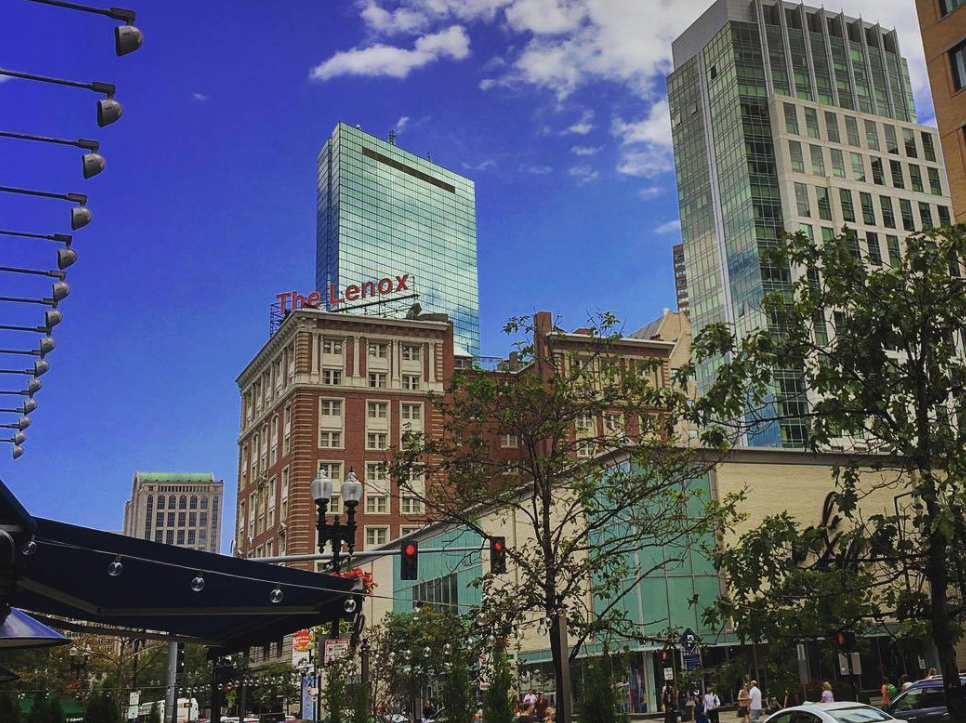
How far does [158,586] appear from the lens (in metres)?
13.2

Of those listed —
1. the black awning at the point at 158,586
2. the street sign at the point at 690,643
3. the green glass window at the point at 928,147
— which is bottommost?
the street sign at the point at 690,643

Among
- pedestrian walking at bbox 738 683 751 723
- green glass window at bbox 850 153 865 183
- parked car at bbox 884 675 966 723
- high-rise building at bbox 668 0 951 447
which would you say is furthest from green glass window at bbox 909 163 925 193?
parked car at bbox 884 675 966 723

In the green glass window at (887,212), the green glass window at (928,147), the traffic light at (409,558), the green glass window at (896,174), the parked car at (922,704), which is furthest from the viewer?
the green glass window at (928,147)

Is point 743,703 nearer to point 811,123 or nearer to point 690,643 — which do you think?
point 690,643

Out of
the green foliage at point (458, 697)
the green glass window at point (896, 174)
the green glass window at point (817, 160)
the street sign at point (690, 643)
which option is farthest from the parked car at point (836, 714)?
the green glass window at point (896, 174)

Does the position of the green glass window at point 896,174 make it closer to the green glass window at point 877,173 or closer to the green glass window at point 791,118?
the green glass window at point 877,173

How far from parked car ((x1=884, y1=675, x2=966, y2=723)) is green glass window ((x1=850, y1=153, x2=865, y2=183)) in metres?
87.7

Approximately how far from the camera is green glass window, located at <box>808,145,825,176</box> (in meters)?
102

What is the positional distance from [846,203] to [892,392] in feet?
317

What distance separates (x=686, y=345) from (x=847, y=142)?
28.6 m

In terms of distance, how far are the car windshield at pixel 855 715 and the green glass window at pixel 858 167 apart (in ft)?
304

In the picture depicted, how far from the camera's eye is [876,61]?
11194cm

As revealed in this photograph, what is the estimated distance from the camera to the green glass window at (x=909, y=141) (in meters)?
107

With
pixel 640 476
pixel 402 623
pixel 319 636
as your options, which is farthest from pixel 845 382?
pixel 402 623
